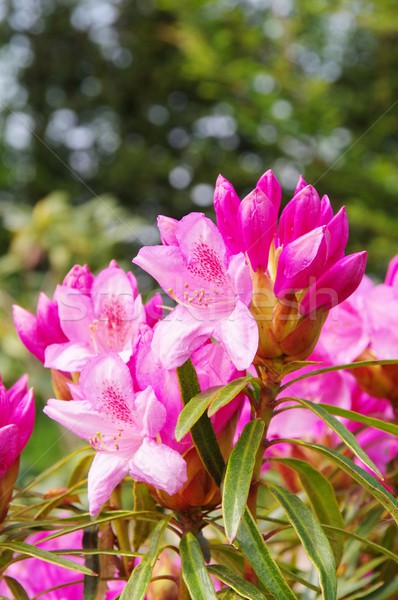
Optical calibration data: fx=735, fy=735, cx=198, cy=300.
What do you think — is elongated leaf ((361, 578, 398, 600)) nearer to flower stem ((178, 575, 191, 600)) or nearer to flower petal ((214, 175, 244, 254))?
flower stem ((178, 575, 191, 600))

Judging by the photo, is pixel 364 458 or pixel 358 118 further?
pixel 358 118

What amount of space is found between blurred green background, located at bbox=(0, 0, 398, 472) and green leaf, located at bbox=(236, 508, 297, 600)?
29 cm

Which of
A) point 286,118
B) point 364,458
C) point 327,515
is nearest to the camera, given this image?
point 364,458

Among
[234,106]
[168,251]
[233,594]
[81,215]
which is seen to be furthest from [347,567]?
[234,106]

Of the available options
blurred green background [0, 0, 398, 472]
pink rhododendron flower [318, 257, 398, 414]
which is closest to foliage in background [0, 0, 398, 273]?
blurred green background [0, 0, 398, 472]

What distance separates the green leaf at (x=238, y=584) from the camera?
17.8 inches

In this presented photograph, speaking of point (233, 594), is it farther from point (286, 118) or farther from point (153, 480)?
point (286, 118)

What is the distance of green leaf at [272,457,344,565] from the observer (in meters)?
0.58

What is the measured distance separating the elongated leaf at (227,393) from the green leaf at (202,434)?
1.0 inches

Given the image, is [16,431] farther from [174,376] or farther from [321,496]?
[321,496]

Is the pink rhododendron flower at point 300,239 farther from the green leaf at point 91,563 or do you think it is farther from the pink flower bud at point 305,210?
the green leaf at point 91,563

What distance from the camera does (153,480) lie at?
469 millimetres

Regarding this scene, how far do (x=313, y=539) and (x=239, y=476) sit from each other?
7 cm

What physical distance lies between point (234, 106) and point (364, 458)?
345cm
